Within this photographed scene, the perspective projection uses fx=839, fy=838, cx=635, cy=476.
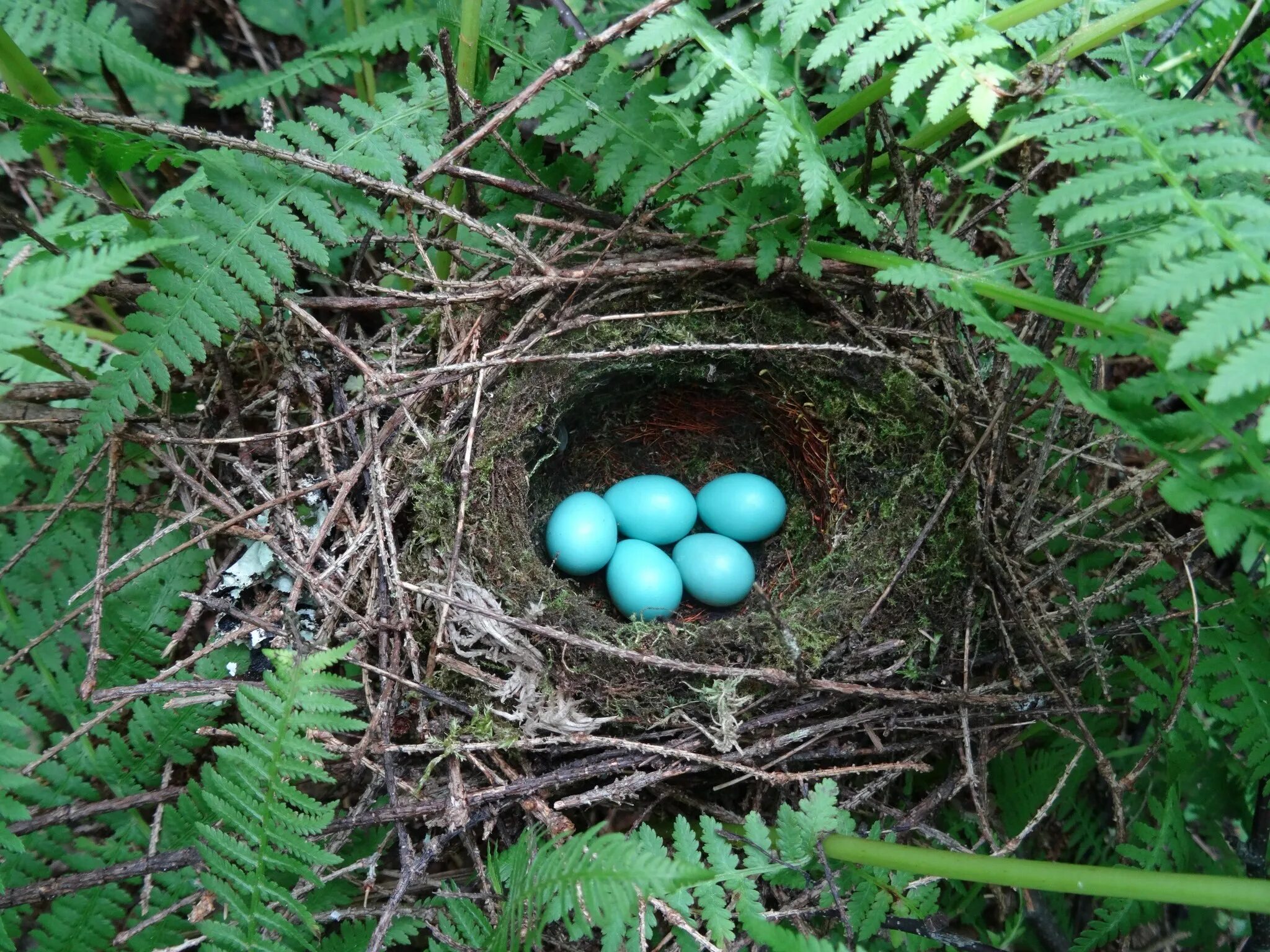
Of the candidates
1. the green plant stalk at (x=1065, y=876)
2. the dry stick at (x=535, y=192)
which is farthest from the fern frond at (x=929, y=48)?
the green plant stalk at (x=1065, y=876)

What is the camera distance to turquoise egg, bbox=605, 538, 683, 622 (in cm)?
222

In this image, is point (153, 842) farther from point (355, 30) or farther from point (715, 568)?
point (355, 30)

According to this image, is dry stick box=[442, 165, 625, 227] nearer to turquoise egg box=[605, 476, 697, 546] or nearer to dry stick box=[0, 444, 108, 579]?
turquoise egg box=[605, 476, 697, 546]

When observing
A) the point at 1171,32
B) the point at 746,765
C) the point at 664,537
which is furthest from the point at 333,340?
the point at 1171,32

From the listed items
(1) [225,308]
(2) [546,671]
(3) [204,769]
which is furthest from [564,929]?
(1) [225,308]

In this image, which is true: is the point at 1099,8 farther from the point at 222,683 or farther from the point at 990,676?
the point at 222,683

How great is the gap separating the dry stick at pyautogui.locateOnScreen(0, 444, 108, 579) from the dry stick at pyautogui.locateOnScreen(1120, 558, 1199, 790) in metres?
2.22

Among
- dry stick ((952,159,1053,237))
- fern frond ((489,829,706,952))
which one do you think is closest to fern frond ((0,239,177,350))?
fern frond ((489,829,706,952))

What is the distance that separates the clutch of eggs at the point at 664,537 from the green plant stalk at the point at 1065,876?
86 cm

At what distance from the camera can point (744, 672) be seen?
174 centimetres

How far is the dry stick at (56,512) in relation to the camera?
5.71ft

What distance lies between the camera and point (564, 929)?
1.76 metres

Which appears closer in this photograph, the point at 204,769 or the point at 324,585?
the point at 204,769

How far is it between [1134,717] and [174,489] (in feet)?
7.71
